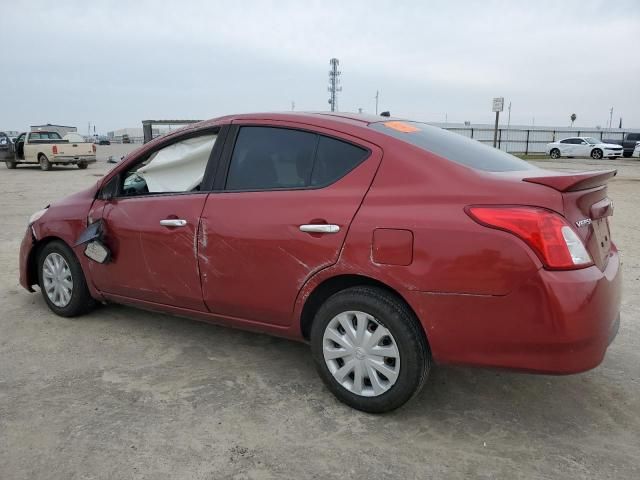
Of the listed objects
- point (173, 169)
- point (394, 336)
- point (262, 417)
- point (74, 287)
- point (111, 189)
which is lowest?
point (262, 417)

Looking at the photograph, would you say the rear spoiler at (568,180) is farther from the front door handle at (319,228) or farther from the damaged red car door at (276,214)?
the front door handle at (319,228)

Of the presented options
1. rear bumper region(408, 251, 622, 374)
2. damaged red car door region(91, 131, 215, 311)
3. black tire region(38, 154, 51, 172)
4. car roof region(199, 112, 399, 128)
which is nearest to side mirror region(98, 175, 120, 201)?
damaged red car door region(91, 131, 215, 311)

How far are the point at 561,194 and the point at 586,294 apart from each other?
456 mm

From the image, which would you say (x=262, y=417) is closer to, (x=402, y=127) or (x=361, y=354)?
(x=361, y=354)

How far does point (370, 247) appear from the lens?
2730 millimetres

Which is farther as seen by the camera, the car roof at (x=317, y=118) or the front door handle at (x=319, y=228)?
the car roof at (x=317, y=118)

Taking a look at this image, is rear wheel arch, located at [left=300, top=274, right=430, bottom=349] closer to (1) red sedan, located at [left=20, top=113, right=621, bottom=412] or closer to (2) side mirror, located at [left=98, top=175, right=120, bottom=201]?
(1) red sedan, located at [left=20, top=113, right=621, bottom=412]

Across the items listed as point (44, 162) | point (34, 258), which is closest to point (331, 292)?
point (34, 258)

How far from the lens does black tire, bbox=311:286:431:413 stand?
2.70m

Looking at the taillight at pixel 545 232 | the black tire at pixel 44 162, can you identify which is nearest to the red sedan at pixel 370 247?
the taillight at pixel 545 232

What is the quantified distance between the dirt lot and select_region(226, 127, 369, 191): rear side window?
3.93 ft

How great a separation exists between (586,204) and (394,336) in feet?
3.67

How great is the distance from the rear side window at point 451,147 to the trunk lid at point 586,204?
0.37 meters

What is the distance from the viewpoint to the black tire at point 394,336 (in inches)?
106
